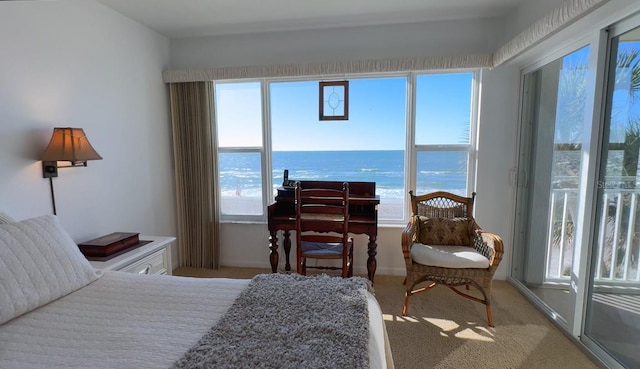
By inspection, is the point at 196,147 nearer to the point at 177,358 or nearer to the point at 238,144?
the point at 238,144

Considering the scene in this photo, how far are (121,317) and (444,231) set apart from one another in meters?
2.36

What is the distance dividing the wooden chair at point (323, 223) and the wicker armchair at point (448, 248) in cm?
51

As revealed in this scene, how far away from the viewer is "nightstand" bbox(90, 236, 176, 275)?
1.85 meters

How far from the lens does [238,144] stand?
3414 millimetres

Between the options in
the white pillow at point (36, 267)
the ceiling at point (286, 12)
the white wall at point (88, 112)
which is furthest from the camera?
the ceiling at point (286, 12)

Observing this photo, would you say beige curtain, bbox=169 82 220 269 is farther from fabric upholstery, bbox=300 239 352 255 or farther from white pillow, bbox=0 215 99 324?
white pillow, bbox=0 215 99 324

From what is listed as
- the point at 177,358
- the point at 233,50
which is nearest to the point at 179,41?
the point at 233,50

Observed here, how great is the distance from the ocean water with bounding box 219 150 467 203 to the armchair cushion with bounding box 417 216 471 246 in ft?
1.70

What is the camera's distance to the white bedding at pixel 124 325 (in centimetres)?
98

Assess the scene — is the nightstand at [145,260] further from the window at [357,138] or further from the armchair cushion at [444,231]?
the armchair cushion at [444,231]

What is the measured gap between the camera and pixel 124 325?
116 cm

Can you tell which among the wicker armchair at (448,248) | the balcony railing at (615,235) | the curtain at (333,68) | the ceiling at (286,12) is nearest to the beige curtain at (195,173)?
the curtain at (333,68)

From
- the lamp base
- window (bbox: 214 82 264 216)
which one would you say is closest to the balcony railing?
window (bbox: 214 82 264 216)

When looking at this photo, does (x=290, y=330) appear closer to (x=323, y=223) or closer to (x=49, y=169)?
(x=323, y=223)
